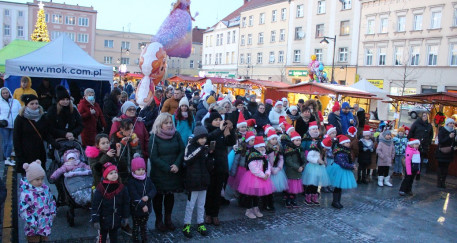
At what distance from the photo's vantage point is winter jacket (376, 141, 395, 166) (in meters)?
8.56

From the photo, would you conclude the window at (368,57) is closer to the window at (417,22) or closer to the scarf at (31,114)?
the window at (417,22)

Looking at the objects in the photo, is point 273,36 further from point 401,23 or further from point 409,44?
point 409,44

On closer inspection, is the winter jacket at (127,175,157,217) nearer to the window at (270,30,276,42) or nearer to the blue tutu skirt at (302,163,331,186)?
the blue tutu skirt at (302,163,331,186)

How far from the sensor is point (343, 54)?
34.8 m

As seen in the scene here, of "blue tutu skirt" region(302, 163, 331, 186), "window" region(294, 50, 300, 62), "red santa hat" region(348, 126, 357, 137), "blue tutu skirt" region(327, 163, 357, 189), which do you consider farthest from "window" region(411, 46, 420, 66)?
"blue tutu skirt" region(302, 163, 331, 186)

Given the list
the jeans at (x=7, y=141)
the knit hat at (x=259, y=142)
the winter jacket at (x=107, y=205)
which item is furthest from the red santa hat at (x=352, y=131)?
the jeans at (x=7, y=141)

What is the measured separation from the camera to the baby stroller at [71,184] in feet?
15.6

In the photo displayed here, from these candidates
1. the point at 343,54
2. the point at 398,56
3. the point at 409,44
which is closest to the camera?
the point at 409,44

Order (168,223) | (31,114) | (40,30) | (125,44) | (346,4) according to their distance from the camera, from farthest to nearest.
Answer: (125,44) < (346,4) < (40,30) < (31,114) < (168,223)

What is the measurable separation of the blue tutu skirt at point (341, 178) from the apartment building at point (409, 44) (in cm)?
2393

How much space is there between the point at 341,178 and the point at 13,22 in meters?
68.3

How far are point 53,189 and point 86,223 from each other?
5.87 feet

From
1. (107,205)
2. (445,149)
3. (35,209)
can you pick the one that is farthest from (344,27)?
(35,209)

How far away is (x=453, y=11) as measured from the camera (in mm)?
26031
